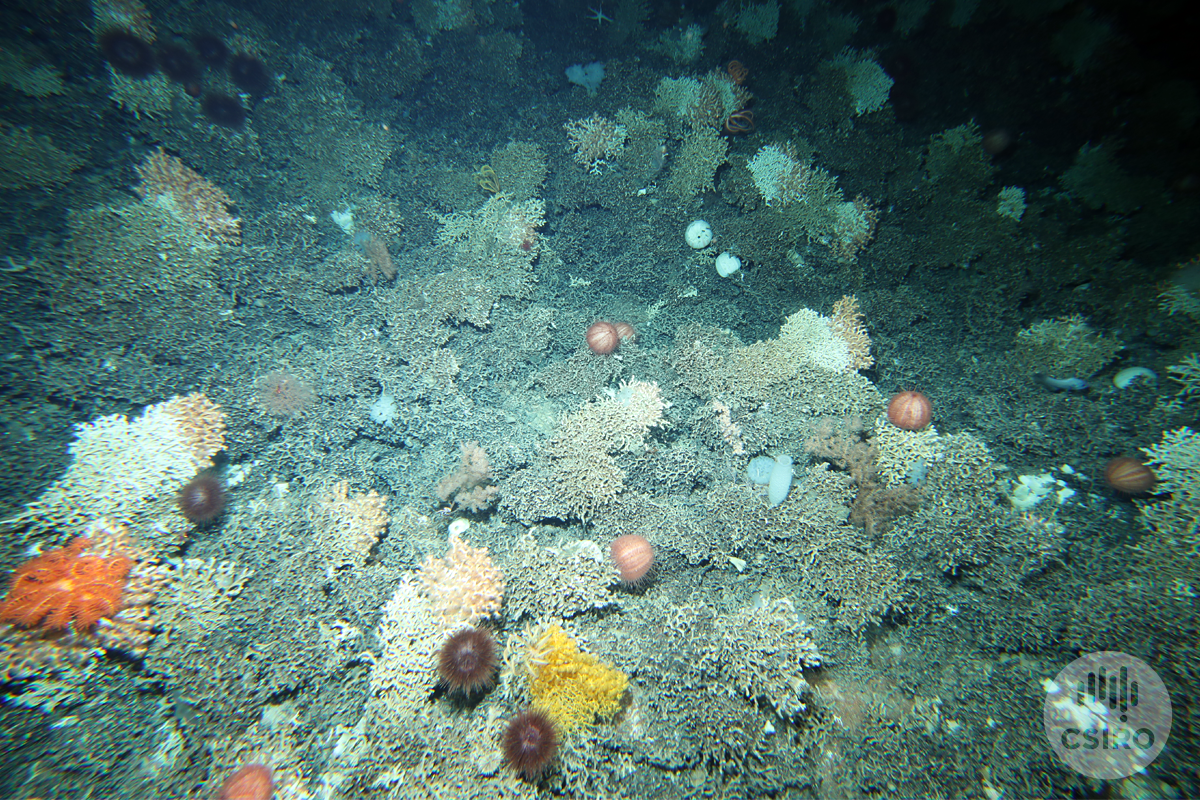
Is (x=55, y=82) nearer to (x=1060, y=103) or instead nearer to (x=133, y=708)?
(x=133, y=708)

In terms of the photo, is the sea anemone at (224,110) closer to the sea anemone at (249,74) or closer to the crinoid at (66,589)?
the sea anemone at (249,74)

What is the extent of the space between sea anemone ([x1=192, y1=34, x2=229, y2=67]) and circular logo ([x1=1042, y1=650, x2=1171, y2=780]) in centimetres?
1004

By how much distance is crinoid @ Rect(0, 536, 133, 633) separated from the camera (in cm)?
312

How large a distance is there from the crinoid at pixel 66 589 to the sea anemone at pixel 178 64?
5.15 meters

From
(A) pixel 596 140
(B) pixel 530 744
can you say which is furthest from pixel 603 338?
(B) pixel 530 744

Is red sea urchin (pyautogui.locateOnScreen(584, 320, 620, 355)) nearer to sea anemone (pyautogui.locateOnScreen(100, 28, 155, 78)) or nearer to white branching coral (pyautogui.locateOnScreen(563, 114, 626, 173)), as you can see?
white branching coral (pyautogui.locateOnScreen(563, 114, 626, 173))

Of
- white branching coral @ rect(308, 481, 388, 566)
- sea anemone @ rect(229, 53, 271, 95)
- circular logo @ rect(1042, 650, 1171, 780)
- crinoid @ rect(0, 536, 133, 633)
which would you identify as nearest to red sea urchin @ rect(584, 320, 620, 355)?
white branching coral @ rect(308, 481, 388, 566)

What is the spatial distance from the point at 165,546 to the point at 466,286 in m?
3.64

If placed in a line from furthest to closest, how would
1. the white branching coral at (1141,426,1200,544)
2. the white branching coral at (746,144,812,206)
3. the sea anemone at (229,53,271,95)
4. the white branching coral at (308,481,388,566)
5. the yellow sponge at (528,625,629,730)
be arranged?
the sea anemone at (229,53,271,95)
the white branching coral at (746,144,812,206)
the white branching coral at (308,481,388,566)
the white branching coral at (1141,426,1200,544)
the yellow sponge at (528,625,629,730)

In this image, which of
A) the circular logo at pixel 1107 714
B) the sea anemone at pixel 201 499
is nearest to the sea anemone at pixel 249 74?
the sea anemone at pixel 201 499

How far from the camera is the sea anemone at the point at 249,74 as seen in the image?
5.01 metres

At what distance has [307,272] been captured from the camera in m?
4.83

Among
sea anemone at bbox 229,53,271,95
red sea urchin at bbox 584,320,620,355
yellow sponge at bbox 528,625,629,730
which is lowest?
yellow sponge at bbox 528,625,629,730

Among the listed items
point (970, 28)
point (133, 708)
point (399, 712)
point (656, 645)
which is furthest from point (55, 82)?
point (970, 28)
